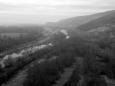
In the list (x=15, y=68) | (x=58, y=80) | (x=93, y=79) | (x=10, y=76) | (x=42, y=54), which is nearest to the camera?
(x=93, y=79)

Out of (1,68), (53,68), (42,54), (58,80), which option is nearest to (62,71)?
(53,68)

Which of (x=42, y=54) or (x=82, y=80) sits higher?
(x=82, y=80)

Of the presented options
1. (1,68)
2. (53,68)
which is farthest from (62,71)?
(1,68)

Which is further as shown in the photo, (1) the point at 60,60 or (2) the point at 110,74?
(1) the point at 60,60

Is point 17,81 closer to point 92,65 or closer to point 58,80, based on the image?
point 58,80

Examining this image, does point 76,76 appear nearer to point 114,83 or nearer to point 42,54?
point 114,83

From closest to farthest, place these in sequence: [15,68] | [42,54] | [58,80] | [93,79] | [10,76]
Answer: [93,79], [58,80], [10,76], [15,68], [42,54]

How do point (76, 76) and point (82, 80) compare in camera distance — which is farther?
point (76, 76)

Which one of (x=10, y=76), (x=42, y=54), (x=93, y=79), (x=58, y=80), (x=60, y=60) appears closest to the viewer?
(x=93, y=79)

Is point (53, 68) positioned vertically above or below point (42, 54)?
Answer: above
